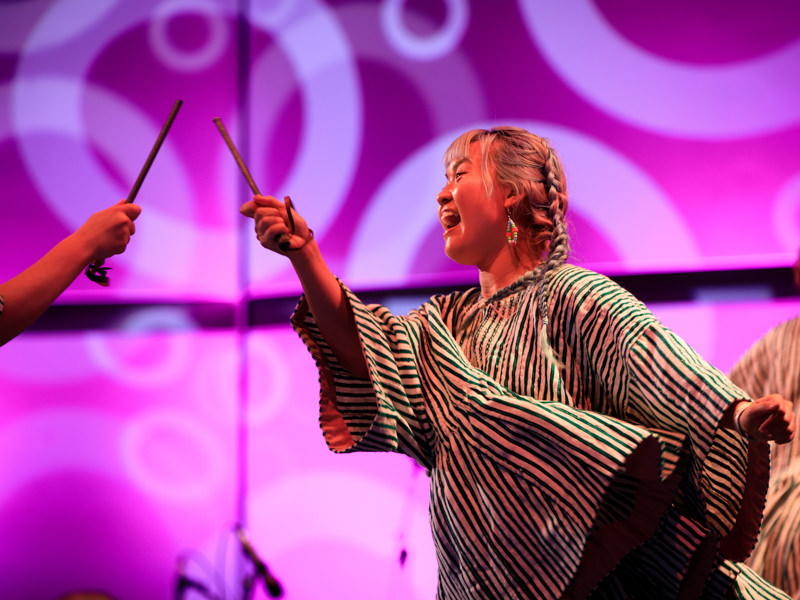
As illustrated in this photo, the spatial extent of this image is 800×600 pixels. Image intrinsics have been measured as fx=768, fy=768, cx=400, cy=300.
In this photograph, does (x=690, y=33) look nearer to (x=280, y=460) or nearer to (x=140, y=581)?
(x=280, y=460)

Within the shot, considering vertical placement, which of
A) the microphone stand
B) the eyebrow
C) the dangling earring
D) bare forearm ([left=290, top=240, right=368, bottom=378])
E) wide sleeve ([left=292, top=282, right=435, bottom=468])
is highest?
the eyebrow

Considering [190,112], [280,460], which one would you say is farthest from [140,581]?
[190,112]

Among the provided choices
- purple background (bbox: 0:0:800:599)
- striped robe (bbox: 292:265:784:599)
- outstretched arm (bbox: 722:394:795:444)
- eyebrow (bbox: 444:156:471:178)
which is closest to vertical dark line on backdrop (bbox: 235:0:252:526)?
purple background (bbox: 0:0:800:599)

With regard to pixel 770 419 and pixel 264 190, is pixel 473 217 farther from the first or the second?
pixel 264 190

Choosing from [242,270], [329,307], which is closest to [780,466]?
[329,307]

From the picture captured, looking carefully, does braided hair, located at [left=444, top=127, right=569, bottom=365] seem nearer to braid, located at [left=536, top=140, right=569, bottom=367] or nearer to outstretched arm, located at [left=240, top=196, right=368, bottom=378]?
braid, located at [left=536, top=140, right=569, bottom=367]

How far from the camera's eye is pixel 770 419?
3.55ft

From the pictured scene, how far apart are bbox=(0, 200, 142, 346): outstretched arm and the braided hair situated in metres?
0.70

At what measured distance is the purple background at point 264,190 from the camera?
7.71 ft

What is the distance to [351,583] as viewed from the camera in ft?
8.38

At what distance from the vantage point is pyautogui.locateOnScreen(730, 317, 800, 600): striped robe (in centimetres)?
170

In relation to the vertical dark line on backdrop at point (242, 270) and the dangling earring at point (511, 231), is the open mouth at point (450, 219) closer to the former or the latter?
the dangling earring at point (511, 231)

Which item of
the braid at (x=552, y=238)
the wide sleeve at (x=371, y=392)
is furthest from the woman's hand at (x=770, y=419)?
the wide sleeve at (x=371, y=392)

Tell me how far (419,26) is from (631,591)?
1988mm
